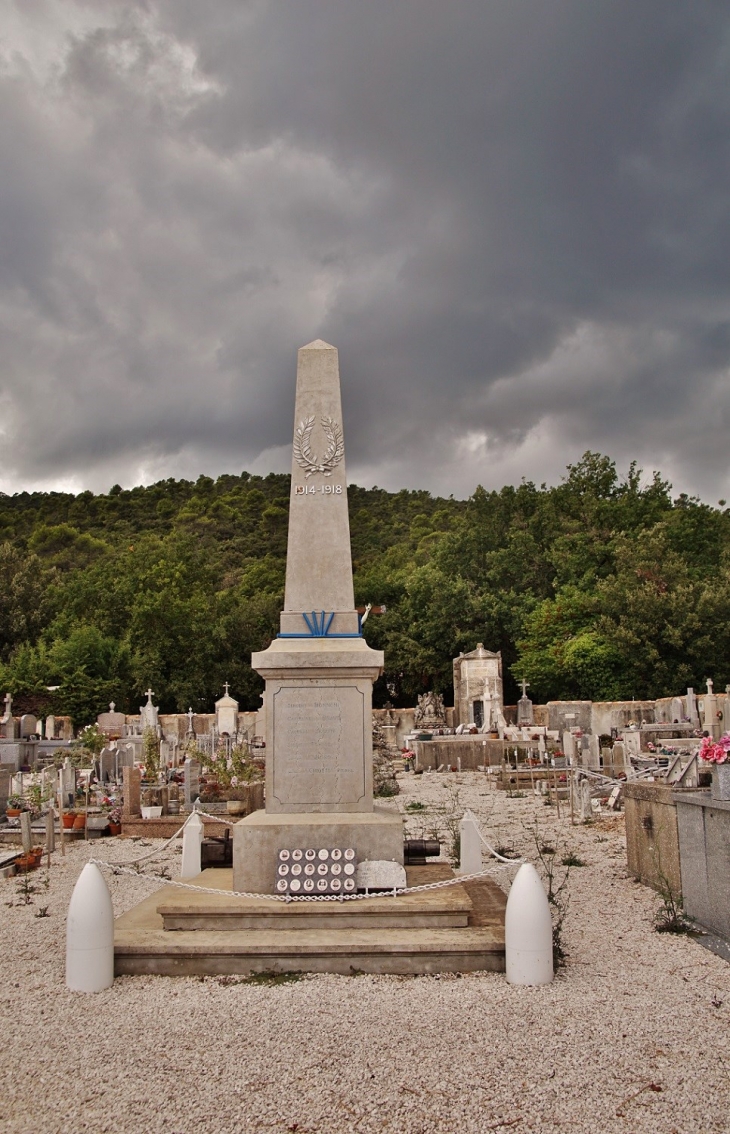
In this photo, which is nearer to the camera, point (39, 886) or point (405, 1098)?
point (405, 1098)

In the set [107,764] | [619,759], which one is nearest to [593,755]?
[619,759]

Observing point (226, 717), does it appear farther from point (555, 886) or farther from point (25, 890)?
point (555, 886)

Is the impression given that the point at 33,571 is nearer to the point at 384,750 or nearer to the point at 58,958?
the point at 384,750

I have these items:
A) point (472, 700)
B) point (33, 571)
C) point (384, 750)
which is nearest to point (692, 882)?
point (384, 750)

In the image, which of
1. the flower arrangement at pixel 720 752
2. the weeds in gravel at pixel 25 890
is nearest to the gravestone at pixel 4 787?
the weeds in gravel at pixel 25 890

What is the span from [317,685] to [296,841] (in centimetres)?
130

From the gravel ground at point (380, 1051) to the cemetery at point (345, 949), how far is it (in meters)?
0.02

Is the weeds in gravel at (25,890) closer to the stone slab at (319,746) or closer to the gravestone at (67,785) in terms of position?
the stone slab at (319,746)

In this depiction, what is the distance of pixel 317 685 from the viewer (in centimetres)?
709

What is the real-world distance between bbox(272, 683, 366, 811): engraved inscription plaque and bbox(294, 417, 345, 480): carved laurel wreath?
2.11m

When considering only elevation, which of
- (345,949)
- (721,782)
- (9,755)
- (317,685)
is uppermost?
(317,685)

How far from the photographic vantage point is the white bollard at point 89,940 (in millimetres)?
5262

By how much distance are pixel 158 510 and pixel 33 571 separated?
2592cm

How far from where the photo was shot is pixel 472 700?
32.1 m
